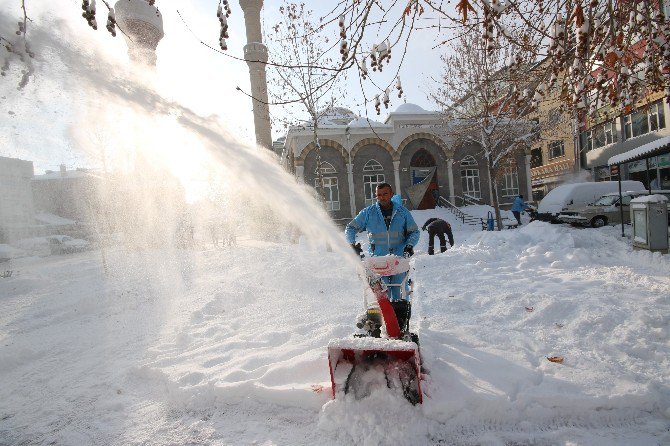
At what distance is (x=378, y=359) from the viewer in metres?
3.03

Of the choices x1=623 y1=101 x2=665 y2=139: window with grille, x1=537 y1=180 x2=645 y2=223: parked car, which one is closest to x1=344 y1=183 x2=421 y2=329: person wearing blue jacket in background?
x1=537 y1=180 x2=645 y2=223: parked car

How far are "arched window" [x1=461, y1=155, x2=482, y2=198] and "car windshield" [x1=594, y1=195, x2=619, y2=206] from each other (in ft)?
40.3

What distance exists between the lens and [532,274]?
718cm

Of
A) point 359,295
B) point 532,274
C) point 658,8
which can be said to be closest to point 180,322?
point 359,295

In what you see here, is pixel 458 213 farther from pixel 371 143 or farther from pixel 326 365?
pixel 326 365

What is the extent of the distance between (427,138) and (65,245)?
2903 cm

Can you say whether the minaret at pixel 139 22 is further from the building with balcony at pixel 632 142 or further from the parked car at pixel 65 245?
the building with balcony at pixel 632 142

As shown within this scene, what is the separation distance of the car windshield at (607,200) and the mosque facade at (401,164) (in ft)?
33.0

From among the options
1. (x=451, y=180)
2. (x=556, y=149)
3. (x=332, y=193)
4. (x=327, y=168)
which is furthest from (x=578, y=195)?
(x=556, y=149)

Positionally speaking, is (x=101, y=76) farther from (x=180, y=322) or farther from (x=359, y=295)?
(x=359, y=295)

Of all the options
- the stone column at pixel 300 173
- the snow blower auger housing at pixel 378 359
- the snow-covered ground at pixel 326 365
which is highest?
the stone column at pixel 300 173

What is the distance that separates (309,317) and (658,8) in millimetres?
5781

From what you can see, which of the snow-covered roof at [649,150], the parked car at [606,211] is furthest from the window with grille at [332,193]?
the snow-covered roof at [649,150]

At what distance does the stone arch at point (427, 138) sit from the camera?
85.4 feet
